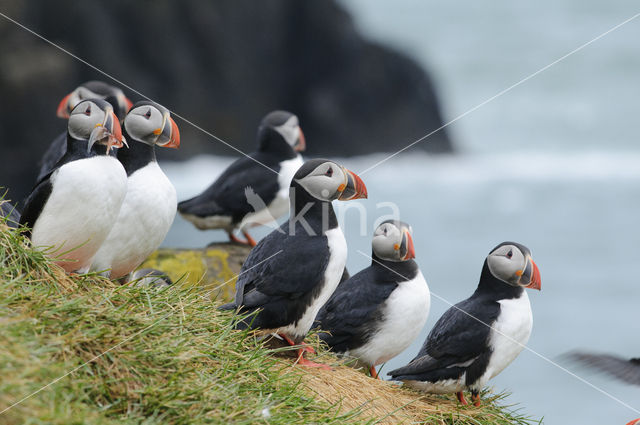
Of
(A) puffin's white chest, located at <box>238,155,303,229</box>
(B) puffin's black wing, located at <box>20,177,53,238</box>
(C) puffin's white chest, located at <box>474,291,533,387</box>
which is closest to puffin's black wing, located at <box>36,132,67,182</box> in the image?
(A) puffin's white chest, located at <box>238,155,303,229</box>

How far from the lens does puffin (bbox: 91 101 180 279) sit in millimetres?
3951

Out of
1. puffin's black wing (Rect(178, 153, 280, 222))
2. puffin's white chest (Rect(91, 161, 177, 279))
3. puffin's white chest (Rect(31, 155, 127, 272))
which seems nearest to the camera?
puffin's white chest (Rect(31, 155, 127, 272))

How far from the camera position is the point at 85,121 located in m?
3.56

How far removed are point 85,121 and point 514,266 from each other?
2.34 m

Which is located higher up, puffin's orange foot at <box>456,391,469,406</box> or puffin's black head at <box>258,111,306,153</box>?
puffin's black head at <box>258,111,306,153</box>

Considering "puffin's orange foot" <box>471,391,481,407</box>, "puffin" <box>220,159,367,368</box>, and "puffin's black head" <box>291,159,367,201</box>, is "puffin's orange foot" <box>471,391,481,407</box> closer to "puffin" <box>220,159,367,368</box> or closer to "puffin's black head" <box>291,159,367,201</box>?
"puffin" <box>220,159,367,368</box>

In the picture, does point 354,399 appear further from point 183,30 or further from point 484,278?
point 183,30

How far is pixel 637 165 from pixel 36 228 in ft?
150

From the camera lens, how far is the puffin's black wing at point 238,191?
6434mm

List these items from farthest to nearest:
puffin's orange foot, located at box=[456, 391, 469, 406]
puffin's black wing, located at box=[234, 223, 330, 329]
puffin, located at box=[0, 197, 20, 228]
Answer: puffin's orange foot, located at box=[456, 391, 469, 406] → puffin's black wing, located at box=[234, 223, 330, 329] → puffin, located at box=[0, 197, 20, 228]

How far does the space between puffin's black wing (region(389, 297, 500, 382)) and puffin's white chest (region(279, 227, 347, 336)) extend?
0.63 meters

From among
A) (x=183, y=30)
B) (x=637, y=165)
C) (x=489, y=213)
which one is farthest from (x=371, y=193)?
(x=637, y=165)

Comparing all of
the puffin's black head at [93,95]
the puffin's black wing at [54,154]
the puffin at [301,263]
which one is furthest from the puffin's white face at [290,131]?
the puffin at [301,263]

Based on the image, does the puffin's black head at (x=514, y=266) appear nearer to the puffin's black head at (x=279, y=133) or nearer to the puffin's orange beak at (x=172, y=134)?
the puffin's orange beak at (x=172, y=134)
